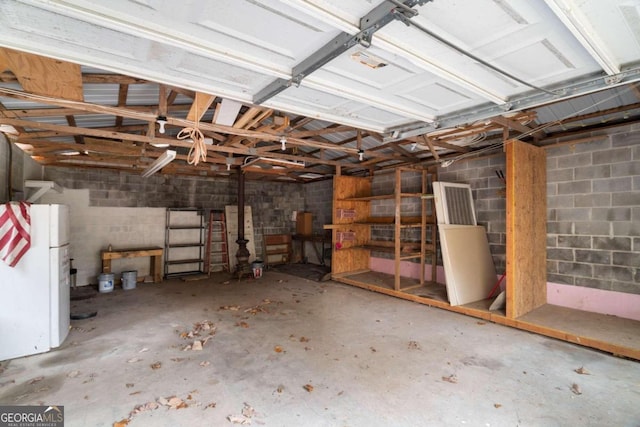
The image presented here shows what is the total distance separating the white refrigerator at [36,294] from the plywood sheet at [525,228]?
16.9ft

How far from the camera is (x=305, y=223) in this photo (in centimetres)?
863

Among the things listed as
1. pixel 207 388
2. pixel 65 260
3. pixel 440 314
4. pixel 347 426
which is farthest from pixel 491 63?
pixel 65 260

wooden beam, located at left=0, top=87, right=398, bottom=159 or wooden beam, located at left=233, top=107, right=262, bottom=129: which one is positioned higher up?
wooden beam, located at left=233, top=107, right=262, bottom=129

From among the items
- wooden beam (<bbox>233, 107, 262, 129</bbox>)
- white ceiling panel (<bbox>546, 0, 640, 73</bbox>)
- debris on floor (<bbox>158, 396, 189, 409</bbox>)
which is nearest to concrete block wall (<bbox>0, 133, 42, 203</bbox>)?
wooden beam (<bbox>233, 107, 262, 129</bbox>)

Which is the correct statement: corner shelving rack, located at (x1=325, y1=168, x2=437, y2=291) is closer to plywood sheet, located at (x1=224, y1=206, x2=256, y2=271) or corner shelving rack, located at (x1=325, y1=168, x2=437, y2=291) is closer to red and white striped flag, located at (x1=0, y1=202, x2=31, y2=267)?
plywood sheet, located at (x1=224, y1=206, x2=256, y2=271)

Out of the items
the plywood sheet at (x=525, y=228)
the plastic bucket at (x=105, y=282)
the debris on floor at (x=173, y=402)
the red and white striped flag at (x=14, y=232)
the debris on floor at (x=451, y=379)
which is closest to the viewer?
the debris on floor at (x=173, y=402)

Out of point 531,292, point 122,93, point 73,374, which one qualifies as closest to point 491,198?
point 531,292

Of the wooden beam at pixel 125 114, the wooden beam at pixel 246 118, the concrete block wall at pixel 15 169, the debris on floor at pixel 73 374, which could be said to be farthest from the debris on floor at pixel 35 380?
the wooden beam at pixel 246 118

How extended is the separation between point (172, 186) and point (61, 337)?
4.46 meters

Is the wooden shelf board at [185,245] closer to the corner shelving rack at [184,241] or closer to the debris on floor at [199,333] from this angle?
the corner shelving rack at [184,241]

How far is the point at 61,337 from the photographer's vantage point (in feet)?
10.8

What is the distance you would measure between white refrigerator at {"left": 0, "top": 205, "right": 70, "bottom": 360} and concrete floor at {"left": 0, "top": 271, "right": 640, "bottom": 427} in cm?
18

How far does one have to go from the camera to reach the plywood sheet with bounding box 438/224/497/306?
4.32 meters

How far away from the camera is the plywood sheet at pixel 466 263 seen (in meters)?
4.32
